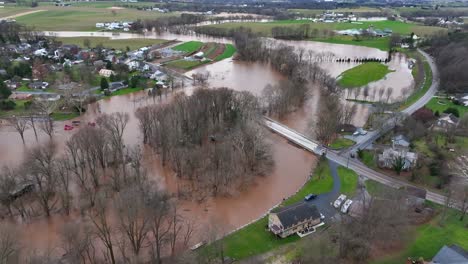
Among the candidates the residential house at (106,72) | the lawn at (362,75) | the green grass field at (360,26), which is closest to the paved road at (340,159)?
the lawn at (362,75)

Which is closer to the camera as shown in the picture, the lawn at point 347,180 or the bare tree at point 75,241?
the bare tree at point 75,241

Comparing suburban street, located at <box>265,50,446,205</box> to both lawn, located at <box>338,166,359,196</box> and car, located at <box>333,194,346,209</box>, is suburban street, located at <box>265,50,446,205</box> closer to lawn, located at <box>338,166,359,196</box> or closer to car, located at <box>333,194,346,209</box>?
lawn, located at <box>338,166,359,196</box>

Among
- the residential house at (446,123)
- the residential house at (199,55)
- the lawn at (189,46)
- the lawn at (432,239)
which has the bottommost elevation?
the lawn at (432,239)

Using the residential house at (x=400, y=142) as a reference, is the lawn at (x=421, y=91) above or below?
above

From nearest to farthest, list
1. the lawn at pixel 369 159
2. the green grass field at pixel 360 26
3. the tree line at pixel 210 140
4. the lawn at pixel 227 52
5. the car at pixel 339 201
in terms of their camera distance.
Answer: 1. the car at pixel 339 201
2. the tree line at pixel 210 140
3. the lawn at pixel 369 159
4. the lawn at pixel 227 52
5. the green grass field at pixel 360 26

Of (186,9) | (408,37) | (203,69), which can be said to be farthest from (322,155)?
(186,9)

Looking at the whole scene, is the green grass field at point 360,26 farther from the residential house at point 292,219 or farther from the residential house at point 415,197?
the residential house at point 292,219

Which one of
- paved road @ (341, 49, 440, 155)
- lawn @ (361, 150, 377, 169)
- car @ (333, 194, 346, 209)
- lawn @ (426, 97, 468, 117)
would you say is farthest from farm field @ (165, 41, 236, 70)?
car @ (333, 194, 346, 209)

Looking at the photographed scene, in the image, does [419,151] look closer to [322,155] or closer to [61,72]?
[322,155]
